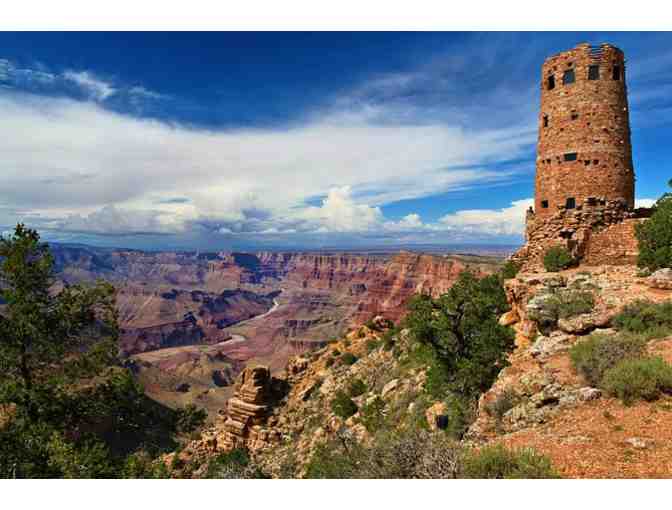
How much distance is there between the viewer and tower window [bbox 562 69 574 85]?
77.0 ft

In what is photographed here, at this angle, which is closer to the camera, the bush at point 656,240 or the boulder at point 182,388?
the bush at point 656,240

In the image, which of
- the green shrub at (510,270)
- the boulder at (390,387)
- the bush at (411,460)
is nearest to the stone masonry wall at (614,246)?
the green shrub at (510,270)

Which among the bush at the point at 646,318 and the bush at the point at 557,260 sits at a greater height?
the bush at the point at 557,260

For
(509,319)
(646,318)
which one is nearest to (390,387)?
(509,319)

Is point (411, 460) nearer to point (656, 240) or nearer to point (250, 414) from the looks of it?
point (656, 240)

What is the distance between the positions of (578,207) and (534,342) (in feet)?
37.1

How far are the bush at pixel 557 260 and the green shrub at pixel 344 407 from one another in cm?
1516

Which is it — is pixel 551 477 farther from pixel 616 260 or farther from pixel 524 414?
pixel 616 260

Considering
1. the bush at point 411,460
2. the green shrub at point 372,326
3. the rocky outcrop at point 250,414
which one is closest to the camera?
the bush at point 411,460

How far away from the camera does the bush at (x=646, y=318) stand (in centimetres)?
1290

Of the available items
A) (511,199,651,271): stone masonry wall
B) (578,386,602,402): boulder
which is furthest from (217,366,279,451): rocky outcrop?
(578,386,602,402): boulder

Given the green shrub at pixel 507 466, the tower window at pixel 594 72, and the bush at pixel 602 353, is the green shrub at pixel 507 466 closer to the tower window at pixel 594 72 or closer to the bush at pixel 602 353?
the bush at pixel 602 353

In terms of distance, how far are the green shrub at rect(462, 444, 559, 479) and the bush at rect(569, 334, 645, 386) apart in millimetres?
5366

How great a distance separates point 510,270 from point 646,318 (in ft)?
37.3
